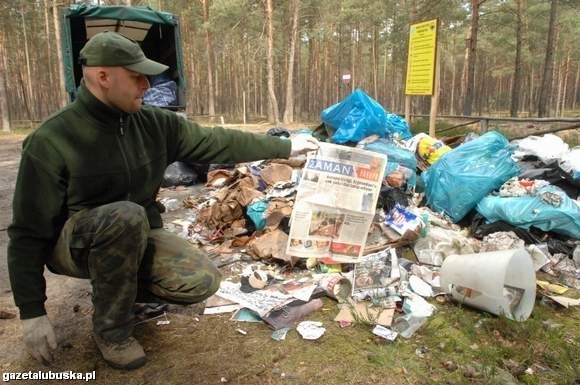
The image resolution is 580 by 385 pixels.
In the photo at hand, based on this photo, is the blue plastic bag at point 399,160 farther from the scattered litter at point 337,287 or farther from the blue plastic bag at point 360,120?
the scattered litter at point 337,287

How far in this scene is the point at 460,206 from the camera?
3.77m

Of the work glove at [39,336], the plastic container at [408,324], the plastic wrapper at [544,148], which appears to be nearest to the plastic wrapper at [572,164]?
the plastic wrapper at [544,148]

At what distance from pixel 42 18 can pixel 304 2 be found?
16.7m

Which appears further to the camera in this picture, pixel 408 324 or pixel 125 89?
pixel 408 324

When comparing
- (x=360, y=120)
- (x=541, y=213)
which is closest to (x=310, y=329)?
(x=541, y=213)

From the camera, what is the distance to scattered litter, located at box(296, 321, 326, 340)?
7.01 ft

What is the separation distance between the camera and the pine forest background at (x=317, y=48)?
62.6ft

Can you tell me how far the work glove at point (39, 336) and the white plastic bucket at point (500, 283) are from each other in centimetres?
208

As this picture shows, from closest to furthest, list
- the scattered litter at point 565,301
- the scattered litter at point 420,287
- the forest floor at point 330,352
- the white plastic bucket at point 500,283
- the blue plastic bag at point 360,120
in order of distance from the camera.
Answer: the forest floor at point 330,352, the white plastic bucket at point 500,283, the scattered litter at point 565,301, the scattered litter at point 420,287, the blue plastic bag at point 360,120

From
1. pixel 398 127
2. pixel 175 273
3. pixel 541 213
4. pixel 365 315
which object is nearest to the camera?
pixel 175 273

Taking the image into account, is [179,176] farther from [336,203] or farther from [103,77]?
[103,77]

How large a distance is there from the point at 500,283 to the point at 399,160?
2220 mm

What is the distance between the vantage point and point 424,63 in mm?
5562

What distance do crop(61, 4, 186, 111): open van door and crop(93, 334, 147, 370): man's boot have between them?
500 cm
